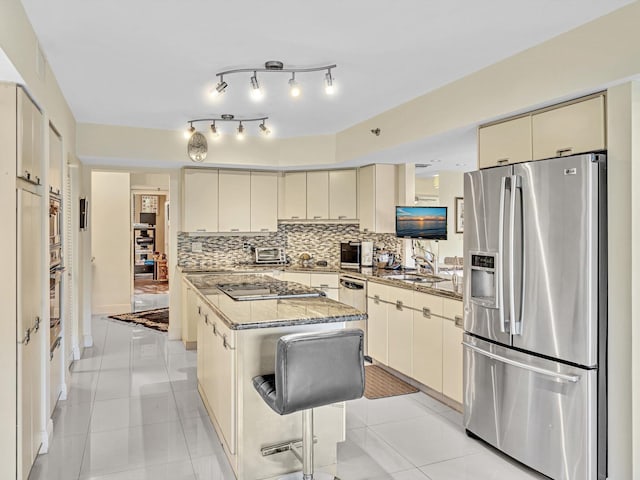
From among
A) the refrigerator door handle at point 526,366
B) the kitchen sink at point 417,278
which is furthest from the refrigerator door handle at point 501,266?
the kitchen sink at point 417,278

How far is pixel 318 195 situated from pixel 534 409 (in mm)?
3845

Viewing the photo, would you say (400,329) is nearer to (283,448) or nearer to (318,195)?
(283,448)

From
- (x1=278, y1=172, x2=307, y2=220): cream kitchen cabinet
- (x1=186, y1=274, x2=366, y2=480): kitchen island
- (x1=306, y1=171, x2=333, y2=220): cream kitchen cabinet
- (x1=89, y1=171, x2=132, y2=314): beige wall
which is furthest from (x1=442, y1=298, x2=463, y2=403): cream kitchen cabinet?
(x1=89, y1=171, x2=132, y2=314): beige wall

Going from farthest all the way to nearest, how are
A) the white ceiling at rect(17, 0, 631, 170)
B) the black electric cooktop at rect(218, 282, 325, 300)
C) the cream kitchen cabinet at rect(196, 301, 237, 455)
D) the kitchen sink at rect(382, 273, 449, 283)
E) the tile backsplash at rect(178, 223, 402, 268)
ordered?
the tile backsplash at rect(178, 223, 402, 268) < the kitchen sink at rect(382, 273, 449, 283) < the black electric cooktop at rect(218, 282, 325, 300) < the cream kitchen cabinet at rect(196, 301, 237, 455) < the white ceiling at rect(17, 0, 631, 170)

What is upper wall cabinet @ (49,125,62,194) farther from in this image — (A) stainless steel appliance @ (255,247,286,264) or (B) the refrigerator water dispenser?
(B) the refrigerator water dispenser

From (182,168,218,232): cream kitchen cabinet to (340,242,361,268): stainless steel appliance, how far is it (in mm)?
1632

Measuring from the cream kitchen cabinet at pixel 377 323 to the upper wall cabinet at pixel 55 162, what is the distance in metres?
3.04

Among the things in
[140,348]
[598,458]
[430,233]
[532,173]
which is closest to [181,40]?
[532,173]

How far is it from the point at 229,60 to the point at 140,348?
3.90 meters

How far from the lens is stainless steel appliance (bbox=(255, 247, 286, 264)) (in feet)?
20.9

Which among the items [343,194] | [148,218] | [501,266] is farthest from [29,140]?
[148,218]

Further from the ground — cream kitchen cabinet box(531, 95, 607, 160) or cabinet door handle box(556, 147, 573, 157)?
cream kitchen cabinet box(531, 95, 607, 160)

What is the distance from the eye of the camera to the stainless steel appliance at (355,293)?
514cm

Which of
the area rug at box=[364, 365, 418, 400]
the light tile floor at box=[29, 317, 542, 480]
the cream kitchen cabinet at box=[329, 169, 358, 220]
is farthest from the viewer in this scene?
the cream kitchen cabinet at box=[329, 169, 358, 220]
